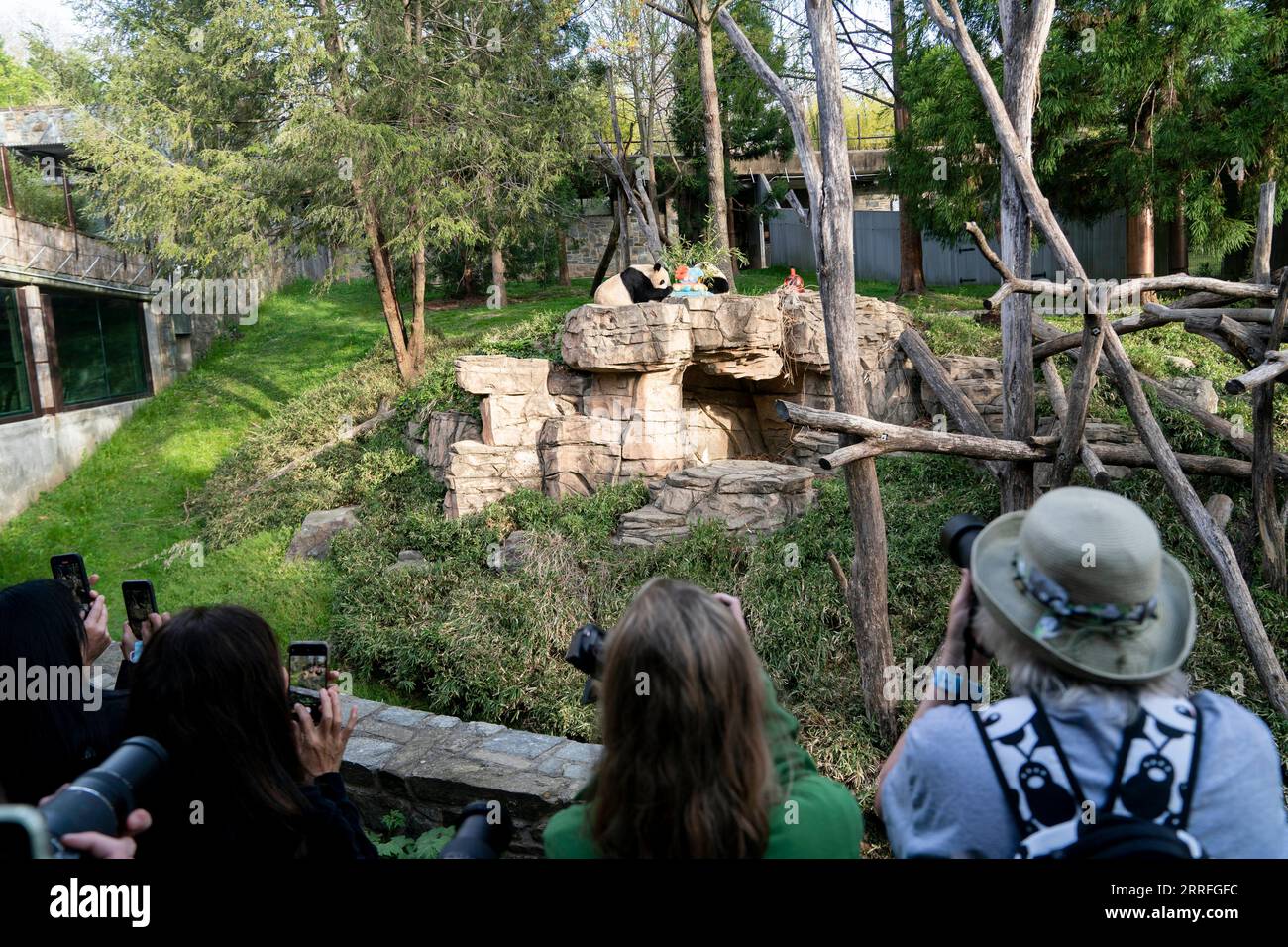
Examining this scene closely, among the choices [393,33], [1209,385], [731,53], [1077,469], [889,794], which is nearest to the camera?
[889,794]

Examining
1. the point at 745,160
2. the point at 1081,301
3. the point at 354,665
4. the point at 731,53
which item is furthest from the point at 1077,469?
the point at 745,160

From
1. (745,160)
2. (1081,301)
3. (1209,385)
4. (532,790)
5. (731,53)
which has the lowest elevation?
(532,790)

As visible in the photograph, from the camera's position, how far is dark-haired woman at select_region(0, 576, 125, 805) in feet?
8.43

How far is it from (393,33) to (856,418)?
9.55 metres

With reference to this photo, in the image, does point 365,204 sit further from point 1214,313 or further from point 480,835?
point 480,835

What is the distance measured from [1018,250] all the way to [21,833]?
6.94 meters

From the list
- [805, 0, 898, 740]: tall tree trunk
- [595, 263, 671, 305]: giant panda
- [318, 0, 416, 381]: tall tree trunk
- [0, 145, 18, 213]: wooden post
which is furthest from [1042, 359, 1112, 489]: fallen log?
[0, 145, 18, 213]: wooden post

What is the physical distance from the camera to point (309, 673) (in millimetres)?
2863

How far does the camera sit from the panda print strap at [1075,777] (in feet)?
5.32

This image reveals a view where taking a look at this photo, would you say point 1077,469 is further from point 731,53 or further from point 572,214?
point 731,53

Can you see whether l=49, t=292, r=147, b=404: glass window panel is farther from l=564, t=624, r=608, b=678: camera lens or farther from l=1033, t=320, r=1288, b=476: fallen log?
l=564, t=624, r=608, b=678: camera lens

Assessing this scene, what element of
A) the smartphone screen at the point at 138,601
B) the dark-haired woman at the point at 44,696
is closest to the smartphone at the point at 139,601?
the smartphone screen at the point at 138,601

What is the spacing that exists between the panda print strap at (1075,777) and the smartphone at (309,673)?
189cm
